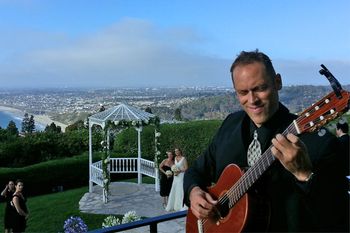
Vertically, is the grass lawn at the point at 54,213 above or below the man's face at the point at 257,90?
below

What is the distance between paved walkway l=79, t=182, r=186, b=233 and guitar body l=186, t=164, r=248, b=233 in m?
8.75

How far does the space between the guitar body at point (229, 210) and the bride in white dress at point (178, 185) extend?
828 cm

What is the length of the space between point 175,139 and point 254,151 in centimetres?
1599

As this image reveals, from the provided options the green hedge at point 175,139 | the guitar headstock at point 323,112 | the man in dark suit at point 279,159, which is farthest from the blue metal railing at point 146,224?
the green hedge at point 175,139

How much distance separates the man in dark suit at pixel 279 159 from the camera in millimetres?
1482

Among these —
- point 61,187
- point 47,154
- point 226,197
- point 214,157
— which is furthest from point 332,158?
point 47,154

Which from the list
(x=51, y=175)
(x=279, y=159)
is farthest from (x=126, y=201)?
(x=279, y=159)

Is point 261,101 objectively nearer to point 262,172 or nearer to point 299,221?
point 262,172

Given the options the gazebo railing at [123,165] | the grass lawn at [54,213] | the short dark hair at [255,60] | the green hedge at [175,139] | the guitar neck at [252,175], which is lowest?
the grass lawn at [54,213]

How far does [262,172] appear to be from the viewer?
167 centimetres

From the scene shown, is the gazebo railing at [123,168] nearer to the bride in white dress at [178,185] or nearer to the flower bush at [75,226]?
the bride in white dress at [178,185]

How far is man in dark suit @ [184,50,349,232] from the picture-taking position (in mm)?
1482

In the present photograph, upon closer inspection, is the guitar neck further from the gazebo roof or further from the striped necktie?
the gazebo roof

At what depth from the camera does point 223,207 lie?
2.10 meters
